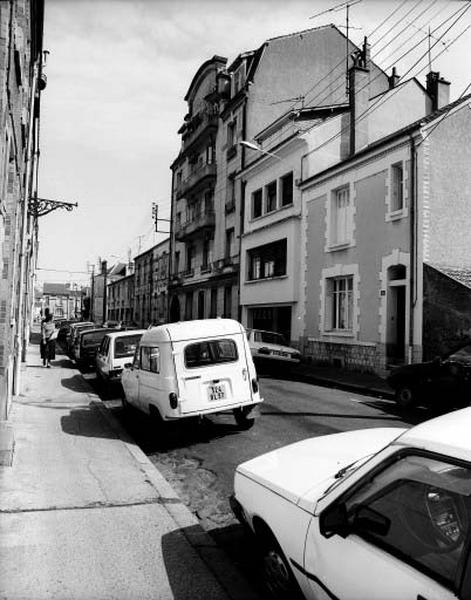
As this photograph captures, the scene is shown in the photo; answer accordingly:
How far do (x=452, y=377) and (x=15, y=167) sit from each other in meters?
8.98

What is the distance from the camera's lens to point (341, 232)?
19.8 metres

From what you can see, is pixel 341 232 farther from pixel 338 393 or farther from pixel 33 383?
pixel 33 383

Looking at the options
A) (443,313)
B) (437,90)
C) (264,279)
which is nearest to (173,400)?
(443,313)

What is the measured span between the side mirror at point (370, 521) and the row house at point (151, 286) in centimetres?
A: 3864

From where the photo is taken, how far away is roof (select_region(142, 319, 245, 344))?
827 centimetres

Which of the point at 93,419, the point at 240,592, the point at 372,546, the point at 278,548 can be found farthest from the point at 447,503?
the point at 93,419

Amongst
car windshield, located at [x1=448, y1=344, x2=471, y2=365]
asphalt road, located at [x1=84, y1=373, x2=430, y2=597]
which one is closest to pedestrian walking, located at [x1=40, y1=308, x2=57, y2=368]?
asphalt road, located at [x1=84, y1=373, x2=430, y2=597]

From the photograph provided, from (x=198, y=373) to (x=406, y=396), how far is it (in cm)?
526

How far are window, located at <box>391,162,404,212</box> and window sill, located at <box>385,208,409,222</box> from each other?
0.24 meters

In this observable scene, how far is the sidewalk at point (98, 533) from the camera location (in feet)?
11.5

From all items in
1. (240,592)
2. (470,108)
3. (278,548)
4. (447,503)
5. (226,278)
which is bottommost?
(240,592)

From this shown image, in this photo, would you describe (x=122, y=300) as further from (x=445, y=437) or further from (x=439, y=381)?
(x=445, y=437)

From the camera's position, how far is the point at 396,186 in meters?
16.8

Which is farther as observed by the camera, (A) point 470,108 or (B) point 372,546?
(A) point 470,108
